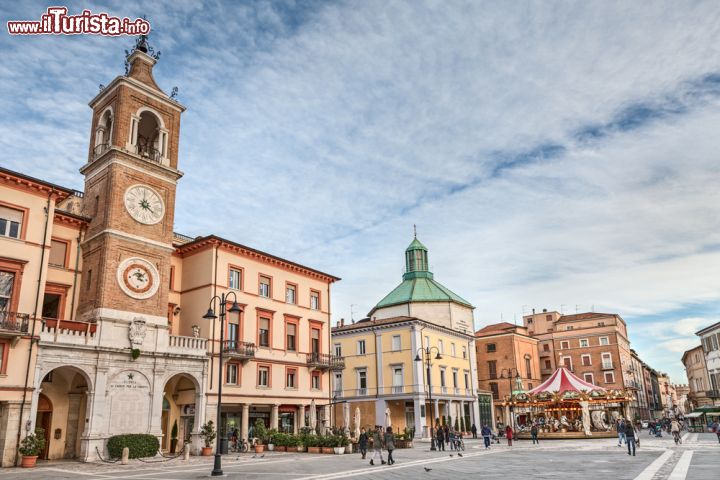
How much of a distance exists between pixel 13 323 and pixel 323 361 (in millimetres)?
21726

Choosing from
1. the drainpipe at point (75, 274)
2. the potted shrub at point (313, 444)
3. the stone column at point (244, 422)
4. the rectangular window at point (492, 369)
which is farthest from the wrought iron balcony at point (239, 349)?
the rectangular window at point (492, 369)

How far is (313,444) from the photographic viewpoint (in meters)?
31.5

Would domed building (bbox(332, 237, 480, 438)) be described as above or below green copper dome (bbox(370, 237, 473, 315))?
below

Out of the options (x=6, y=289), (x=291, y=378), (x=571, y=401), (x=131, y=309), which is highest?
(x=6, y=289)

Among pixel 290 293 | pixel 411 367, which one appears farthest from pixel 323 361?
pixel 411 367

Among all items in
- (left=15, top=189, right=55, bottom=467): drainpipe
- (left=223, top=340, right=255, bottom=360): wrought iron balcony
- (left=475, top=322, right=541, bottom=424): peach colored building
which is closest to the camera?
(left=15, top=189, right=55, bottom=467): drainpipe

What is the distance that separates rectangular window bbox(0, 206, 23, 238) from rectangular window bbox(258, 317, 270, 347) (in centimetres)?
1577

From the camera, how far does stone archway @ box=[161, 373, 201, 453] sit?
106 feet

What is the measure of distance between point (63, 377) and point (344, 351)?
1190 inches

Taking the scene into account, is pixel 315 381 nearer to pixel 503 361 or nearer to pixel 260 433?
pixel 260 433

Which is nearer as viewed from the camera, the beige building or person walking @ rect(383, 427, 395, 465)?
person walking @ rect(383, 427, 395, 465)

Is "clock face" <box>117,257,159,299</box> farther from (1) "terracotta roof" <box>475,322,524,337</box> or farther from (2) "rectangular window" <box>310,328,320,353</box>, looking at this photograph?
(1) "terracotta roof" <box>475,322,524,337</box>

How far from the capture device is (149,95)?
32.8m

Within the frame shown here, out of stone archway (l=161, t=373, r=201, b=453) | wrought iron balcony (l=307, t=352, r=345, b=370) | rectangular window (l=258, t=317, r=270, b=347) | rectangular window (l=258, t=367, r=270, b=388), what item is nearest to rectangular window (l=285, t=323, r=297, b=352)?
wrought iron balcony (l=307, t=352, r=345, b=370)
